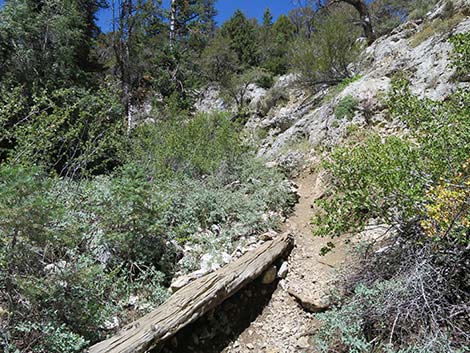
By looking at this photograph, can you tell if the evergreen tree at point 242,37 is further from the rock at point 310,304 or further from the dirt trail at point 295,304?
the rock at point 310,304

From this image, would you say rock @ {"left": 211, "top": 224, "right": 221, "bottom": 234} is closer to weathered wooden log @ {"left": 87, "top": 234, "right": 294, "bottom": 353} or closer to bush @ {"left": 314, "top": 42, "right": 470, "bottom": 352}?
weathered wooden log @ {"left": 87, "top": 234, "right": 294, "bottom": 353}

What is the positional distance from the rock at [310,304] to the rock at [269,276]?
12.7 inches

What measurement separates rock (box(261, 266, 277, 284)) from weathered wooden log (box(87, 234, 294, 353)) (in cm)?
9

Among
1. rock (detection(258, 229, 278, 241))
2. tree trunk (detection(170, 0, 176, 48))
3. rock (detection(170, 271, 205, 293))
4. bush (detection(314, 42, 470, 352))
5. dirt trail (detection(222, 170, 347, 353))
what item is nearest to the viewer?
bush (detection(314, 42, 470, 352))

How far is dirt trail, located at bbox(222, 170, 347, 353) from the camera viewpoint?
125 inches

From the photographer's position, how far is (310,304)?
3416 mm

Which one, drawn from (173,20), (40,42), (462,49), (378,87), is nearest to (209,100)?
(173,20)

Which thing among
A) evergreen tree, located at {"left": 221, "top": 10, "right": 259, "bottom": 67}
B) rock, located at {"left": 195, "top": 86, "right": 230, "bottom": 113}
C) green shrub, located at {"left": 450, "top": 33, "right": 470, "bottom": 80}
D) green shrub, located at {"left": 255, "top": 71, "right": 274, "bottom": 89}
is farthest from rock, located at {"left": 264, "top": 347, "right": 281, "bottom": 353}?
evergreen tree, located at {"left": 221, "top": 10, "right": 259, "bottom": 67}

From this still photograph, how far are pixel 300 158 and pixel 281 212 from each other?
263 centimetres

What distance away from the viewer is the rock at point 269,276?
390 cm

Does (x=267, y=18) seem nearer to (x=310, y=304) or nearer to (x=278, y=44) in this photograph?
(x=278, y=44)

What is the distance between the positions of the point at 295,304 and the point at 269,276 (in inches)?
18.9

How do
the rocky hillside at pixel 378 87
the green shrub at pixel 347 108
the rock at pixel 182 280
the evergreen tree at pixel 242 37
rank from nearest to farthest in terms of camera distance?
the rock at pixel 182 280, the rocky hillside at pixel 378 87, the green shrub at pixel 347 108, the evergreen tree at pixel 242 37

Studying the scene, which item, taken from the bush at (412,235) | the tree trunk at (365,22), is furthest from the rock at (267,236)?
the tree trunk at (365,22)
